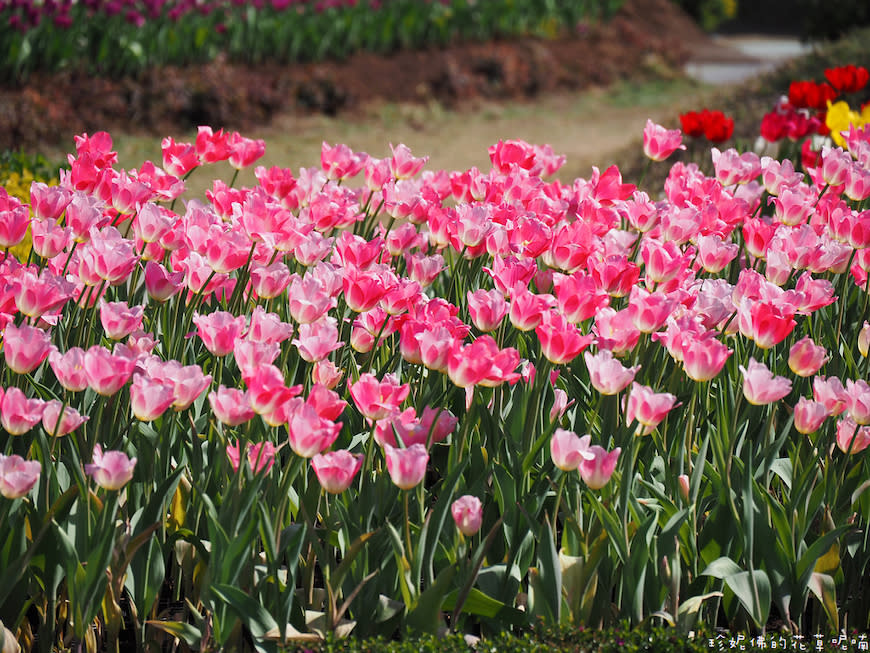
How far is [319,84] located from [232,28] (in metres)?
1.10

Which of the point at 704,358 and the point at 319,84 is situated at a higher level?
the point at 704,358

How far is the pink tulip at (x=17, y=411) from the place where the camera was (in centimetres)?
187

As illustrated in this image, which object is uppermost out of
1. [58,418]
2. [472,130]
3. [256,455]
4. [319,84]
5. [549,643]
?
[58,418]

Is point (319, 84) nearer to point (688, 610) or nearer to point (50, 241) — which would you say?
point (50, 241)

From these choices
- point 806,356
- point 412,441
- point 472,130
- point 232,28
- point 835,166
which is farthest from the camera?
point 472,130

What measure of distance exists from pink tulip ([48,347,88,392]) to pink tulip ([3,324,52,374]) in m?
0.04

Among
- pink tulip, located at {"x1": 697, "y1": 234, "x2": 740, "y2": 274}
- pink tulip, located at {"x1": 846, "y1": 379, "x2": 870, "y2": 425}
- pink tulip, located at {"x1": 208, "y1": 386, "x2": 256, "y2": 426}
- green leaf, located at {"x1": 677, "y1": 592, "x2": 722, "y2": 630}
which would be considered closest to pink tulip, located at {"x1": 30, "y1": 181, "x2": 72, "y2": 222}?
pink tulip, located at {"x1": 208, "y1": 386, "x2": 256, "y2": 426}

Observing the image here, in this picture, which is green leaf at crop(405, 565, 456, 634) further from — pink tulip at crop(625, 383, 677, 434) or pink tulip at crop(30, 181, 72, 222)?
pink tulip at crop(30, 181, 72, 222)

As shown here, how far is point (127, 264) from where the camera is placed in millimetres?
2273

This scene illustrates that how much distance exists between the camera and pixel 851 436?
212 centimetres

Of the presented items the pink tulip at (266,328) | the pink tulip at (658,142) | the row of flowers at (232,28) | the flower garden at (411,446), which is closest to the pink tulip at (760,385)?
the flower garden at (411,446)

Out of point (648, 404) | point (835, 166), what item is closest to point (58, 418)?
point (648, 404)

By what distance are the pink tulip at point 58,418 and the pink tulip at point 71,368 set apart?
0.05 metres

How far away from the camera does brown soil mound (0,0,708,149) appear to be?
30.4ft
